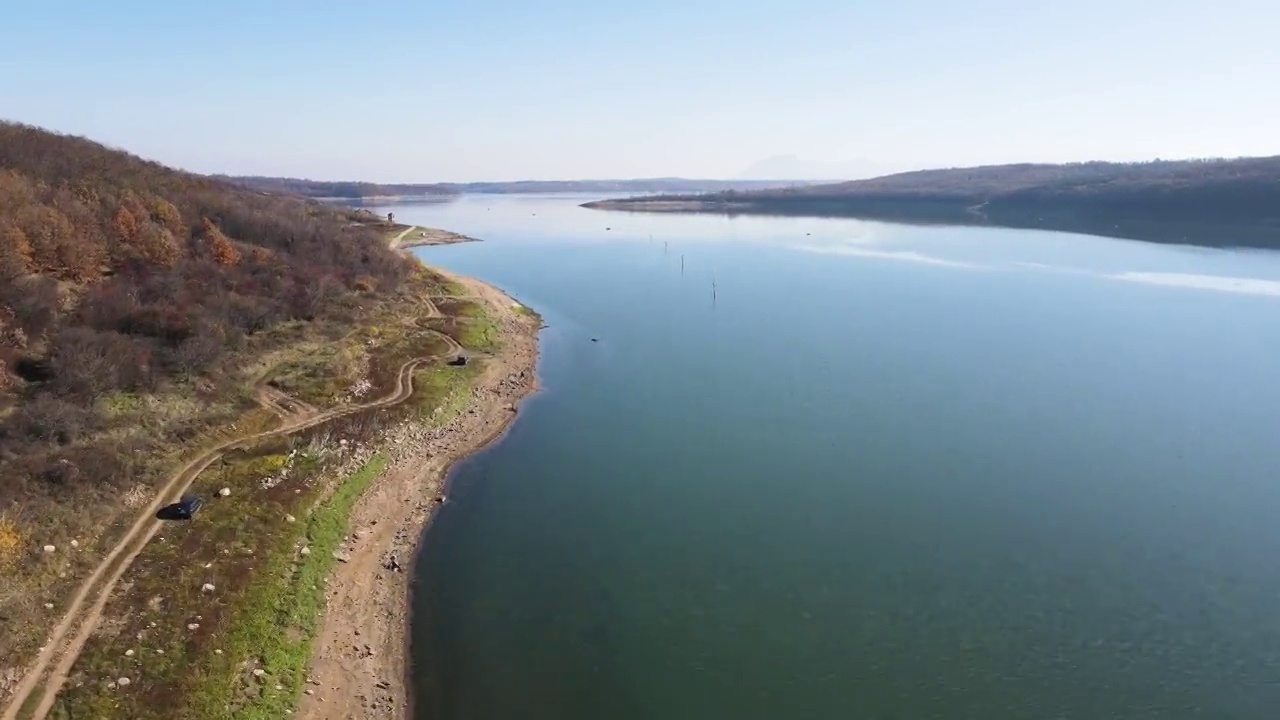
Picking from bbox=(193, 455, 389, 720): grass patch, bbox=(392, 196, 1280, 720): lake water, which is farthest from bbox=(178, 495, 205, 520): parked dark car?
bbox=(392, 196, 1280, 720): lake water

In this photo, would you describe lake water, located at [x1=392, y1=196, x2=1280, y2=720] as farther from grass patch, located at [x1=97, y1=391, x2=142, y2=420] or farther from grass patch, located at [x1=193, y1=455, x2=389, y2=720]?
grass patch, located at [x1=97, y1=391, x2=142, y2=420]

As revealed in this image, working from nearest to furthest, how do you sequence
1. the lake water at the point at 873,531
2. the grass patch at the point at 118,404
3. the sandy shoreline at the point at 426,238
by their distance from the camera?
1. the lake water at the point at 873,531
2. the grass patch at the point at 118,404
3. the sandy shoreline at the point at 426,238

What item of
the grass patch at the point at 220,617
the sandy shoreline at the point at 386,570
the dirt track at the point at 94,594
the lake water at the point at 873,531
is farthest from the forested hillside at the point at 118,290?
the lake water at the point at 873,531

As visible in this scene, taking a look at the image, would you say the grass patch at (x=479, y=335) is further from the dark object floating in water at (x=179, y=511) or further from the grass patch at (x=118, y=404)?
the dark object floating in water at (x=179, y=511)

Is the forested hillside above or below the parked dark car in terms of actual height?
above

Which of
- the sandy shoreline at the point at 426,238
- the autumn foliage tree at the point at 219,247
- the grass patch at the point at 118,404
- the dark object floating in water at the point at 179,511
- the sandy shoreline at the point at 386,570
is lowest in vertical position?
the sandy shoreline at the point at 386,570

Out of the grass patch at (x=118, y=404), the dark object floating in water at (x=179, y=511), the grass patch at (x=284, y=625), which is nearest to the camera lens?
the grass patch at (x=284, y=625)

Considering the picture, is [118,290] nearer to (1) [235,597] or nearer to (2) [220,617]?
(1) [235,597]
